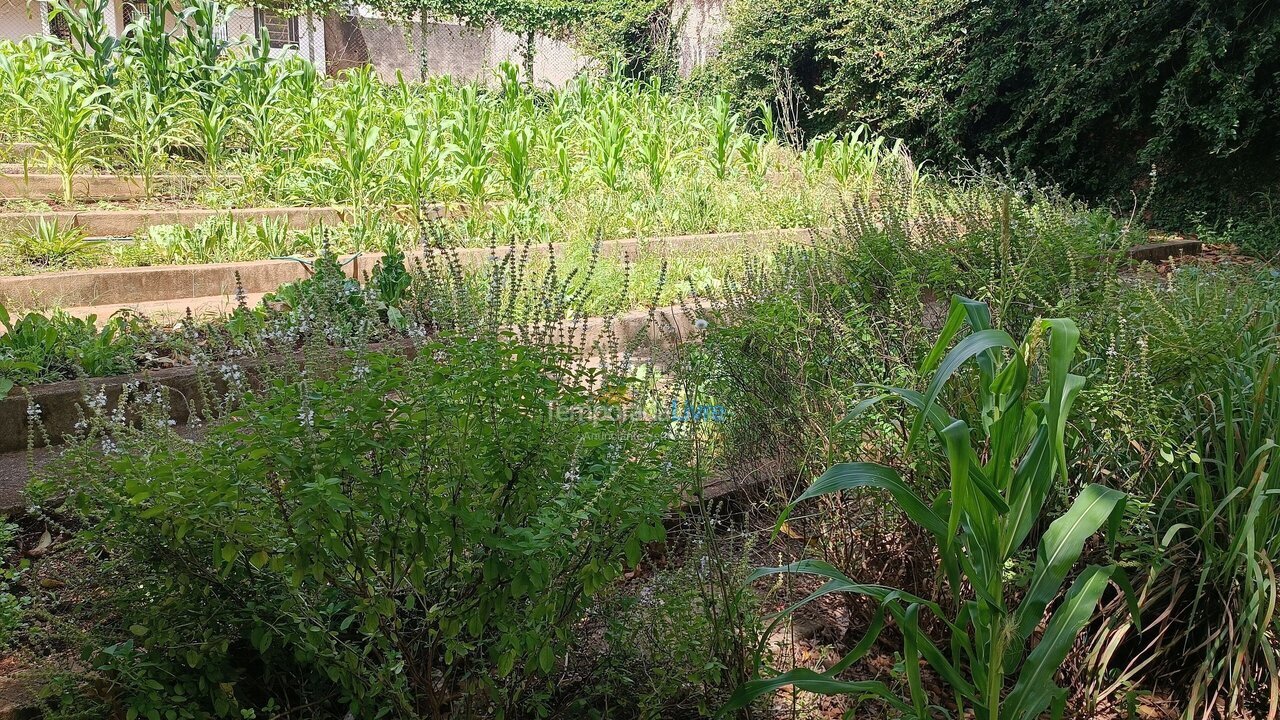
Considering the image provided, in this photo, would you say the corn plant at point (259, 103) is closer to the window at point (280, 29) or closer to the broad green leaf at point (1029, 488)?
the broad green leaf at point (1029, 488)

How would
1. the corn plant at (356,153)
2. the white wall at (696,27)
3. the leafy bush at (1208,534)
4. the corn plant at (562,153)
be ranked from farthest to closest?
the white wall at (696,27) → the corn plant at (562,153) → the corn plant at (356,153) → the leafy bush at (1208,534)

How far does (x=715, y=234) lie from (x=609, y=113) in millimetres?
2776

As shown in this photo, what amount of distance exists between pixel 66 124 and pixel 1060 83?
34.6 feet

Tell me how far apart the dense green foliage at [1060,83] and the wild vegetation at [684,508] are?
24.1ft

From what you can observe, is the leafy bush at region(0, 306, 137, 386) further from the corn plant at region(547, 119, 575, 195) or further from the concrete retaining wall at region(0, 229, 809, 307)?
the corn plant at region(547, 119, 575, 195)

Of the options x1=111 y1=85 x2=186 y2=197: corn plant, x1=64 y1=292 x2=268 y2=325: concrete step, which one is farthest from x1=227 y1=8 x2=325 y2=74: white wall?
x1=64 y1=292 x2=268 y2=325: concrete step

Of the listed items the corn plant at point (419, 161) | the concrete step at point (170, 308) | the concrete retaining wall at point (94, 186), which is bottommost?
the concrete step at point (170, 308)

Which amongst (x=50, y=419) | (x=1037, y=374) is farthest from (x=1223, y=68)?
(x=50, y=419)

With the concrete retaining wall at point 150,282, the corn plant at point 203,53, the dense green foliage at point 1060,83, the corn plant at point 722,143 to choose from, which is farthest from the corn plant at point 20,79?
the dense green foliage at point 1060,83

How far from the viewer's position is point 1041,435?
1.63 m

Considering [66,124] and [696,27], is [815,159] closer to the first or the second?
[66,124]

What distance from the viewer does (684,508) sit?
3111 mm

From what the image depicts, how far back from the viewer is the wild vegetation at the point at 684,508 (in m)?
1.66

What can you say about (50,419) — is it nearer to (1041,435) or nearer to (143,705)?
(143,705)
